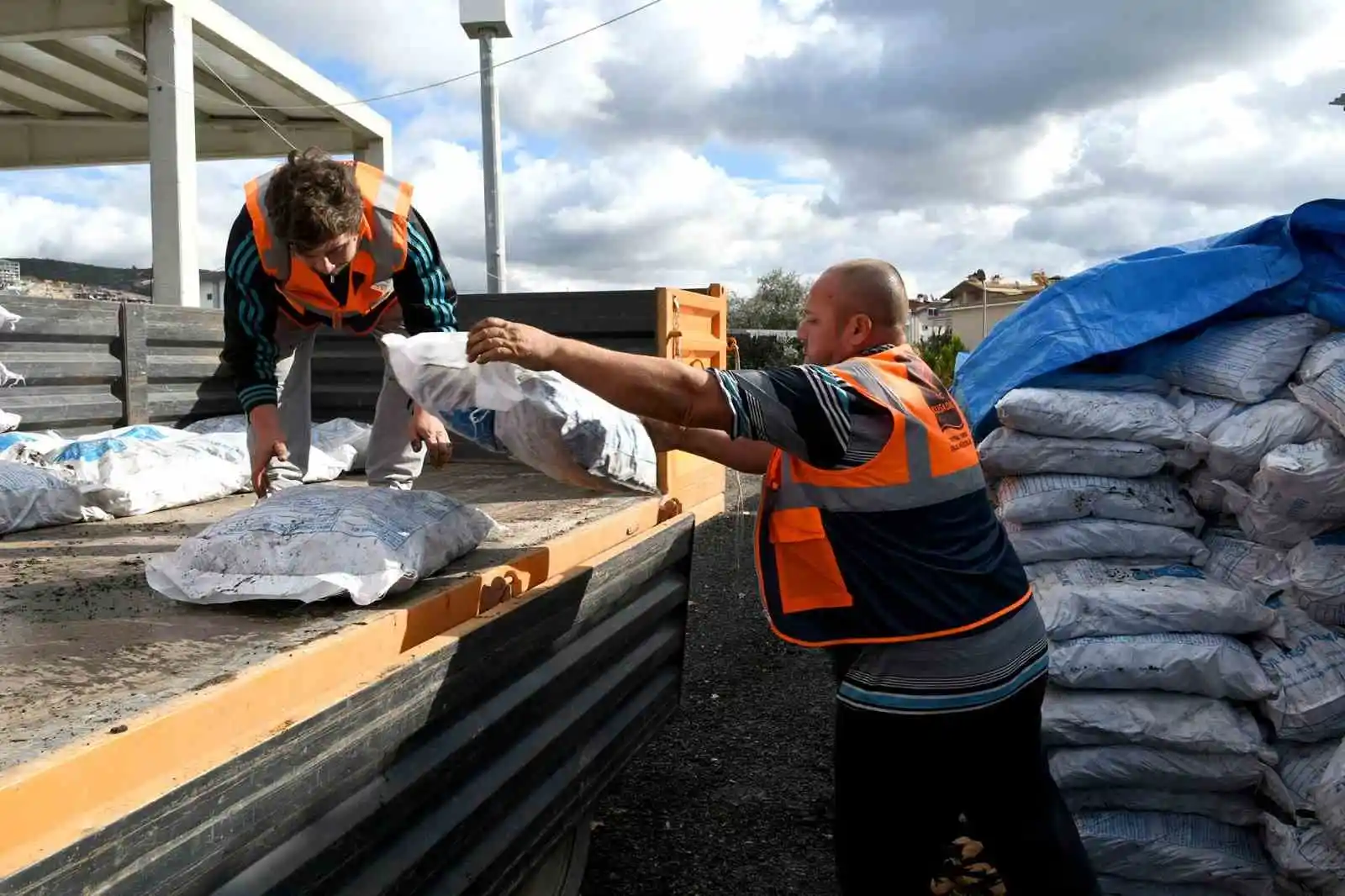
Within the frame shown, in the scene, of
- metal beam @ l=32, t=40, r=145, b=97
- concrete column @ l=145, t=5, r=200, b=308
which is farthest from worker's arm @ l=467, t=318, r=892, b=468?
metal beam @ l=32, t=40, r=145, b=97

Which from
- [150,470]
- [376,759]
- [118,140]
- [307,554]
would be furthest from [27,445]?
[118,140]

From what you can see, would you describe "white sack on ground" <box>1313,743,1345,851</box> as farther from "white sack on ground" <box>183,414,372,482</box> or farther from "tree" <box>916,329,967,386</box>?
"tree" <box>916,329,967,386</box>

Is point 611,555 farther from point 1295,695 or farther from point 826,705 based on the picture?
point 826,705

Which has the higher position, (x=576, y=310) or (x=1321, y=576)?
(x=576, y=310)

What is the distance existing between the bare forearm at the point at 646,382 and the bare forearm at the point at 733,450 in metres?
0.57

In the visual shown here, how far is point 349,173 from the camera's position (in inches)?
98.2

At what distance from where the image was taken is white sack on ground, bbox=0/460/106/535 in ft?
8.35

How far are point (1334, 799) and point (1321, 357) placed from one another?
110 centimetres

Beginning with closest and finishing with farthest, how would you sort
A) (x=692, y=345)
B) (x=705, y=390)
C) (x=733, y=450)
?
1. (x=705, y=390)
2. (x=733, y=450)
3. (x=692, y=345)

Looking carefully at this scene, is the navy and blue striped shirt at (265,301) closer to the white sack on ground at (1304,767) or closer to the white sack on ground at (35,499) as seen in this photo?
the white sack on ground at (35,499)

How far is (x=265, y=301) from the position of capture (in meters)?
2.74

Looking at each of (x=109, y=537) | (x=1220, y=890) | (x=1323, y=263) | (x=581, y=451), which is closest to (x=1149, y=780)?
(x=1220, y=890)

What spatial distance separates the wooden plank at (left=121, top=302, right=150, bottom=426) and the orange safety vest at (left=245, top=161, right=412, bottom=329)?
1588 mm

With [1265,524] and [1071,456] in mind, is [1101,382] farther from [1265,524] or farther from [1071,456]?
[1265,524]
